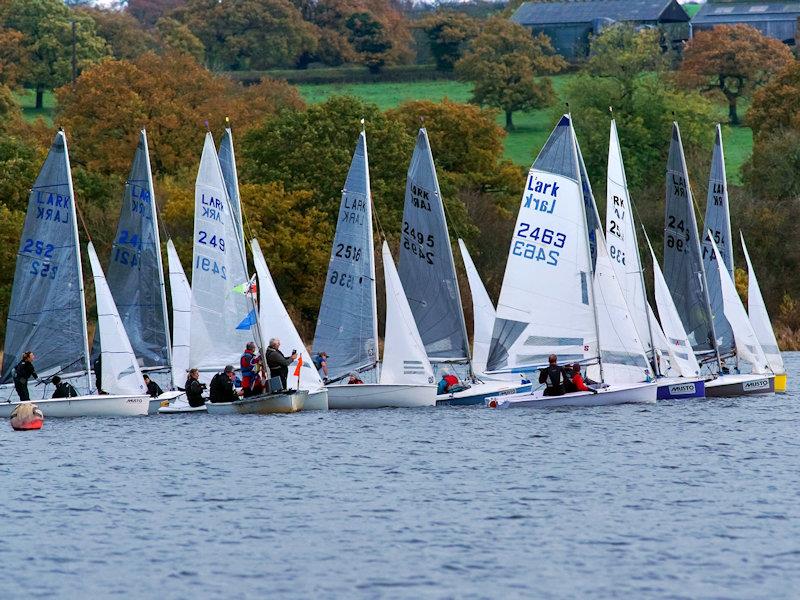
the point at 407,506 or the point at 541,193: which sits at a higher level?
the point at 541,193

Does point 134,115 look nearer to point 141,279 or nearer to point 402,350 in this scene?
point 141,279

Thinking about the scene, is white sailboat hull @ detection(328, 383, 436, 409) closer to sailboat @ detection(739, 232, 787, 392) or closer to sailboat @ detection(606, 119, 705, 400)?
sailboat @ detection(606, 119, 705, 400)

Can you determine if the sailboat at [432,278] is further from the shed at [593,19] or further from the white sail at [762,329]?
the shed at [593,19]

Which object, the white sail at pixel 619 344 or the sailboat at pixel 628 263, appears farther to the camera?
the sailboat at pixel 628 263

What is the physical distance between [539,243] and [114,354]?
9.31 m

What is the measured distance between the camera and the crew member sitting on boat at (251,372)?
37.7m

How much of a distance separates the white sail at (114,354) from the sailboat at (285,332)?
11.1ft

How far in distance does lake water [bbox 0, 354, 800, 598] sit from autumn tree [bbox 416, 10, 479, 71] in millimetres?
93669

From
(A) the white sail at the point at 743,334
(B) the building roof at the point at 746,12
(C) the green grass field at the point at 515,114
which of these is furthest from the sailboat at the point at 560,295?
(B) the building roof at the point at 746,12

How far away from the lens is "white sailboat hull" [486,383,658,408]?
37.2 metres

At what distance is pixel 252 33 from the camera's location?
422 feet

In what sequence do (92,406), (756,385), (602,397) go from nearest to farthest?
1. (92,406)
2. (602,397)
3. (756,385)

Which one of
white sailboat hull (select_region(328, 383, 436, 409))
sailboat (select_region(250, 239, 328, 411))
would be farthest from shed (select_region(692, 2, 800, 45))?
white sailboat hull (select_region(328, 383, 436, 409))

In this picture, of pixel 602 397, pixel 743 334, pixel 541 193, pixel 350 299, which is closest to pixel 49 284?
pixel 350 299
